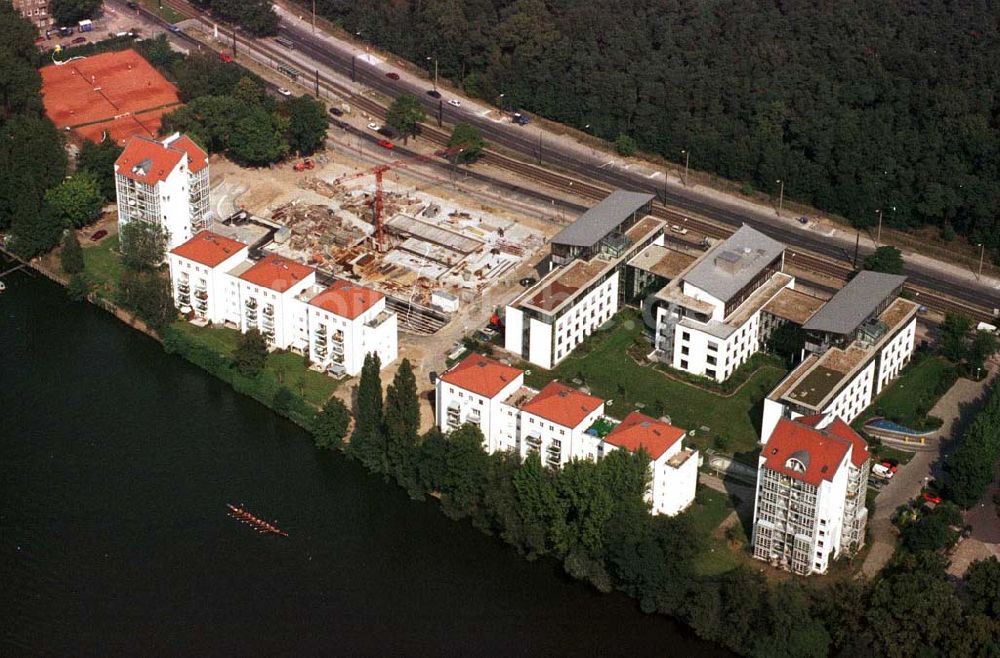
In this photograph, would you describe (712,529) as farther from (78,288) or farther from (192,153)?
(78,288)

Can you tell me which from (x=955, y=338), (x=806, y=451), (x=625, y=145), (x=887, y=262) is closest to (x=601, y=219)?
(x=887, y=262)

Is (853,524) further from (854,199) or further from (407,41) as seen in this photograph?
(407,41)

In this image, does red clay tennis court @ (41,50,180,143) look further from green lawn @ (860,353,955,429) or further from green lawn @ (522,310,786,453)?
green lawn @ (860,353,955,429)

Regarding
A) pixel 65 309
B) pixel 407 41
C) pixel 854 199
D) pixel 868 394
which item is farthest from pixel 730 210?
pixel 65 309

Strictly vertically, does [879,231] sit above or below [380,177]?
below

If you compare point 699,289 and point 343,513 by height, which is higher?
point 699,289
